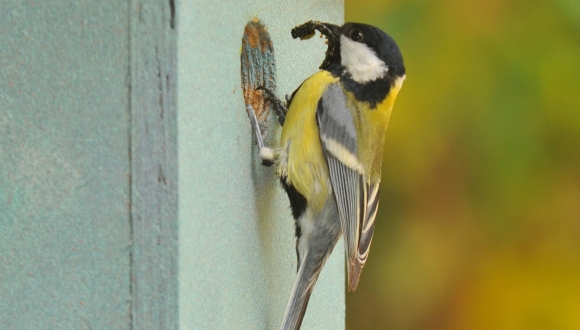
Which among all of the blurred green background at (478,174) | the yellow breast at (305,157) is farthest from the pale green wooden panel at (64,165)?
the blurred green background at (478,174)

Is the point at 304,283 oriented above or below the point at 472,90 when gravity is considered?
below

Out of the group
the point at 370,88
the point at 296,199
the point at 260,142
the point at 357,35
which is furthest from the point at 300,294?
the point at 357,35

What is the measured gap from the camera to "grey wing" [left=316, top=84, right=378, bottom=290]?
1.63 meters

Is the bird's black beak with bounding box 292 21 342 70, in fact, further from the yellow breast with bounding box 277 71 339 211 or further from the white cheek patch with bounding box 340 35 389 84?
the yellow breast with bounding box 277 71 339 211

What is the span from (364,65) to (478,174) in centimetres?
90

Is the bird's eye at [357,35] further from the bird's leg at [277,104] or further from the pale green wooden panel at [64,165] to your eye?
the pale green wooden panel at [64,165]

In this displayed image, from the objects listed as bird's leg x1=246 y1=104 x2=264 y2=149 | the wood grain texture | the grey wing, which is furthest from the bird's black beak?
the wood grain texture

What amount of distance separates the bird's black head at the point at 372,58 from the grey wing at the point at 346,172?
97 mm

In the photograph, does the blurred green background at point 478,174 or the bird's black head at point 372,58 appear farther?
the blurred green background at point 478,174

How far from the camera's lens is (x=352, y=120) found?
5.76 ft

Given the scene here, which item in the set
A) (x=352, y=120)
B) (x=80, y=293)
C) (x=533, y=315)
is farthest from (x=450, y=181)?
(x=80, y=293)

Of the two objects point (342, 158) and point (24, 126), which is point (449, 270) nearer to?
point (342, 158)

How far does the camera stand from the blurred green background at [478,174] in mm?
2461

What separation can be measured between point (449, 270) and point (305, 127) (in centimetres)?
116
